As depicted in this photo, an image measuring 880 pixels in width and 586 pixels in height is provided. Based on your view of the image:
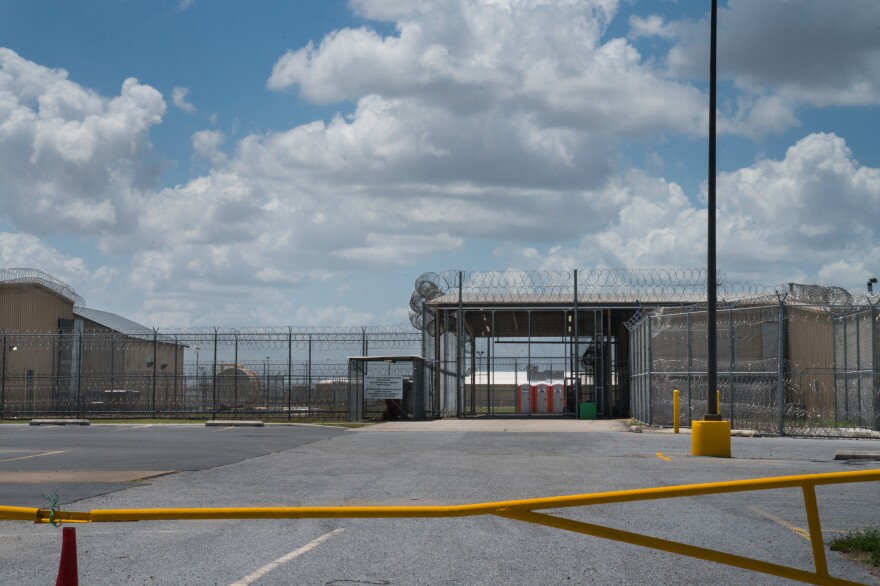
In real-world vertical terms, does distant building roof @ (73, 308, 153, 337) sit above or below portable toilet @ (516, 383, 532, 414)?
above

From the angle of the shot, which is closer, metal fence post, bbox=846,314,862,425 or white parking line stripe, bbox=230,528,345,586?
white parking line stripe, bbox=230,528,345,586

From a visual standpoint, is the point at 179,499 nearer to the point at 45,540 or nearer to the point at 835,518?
the point at 45,540

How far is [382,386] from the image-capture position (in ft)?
112

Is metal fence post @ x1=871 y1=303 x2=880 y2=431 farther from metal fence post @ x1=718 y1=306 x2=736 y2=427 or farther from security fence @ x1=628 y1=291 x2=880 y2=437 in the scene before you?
metal fence post @ x1=718 y1=306 x2=736 y2=427

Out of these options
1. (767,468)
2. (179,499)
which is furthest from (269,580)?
(767,468)

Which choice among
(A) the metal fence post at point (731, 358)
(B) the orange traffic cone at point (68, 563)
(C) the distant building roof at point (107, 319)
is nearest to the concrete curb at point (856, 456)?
(A) the metal fence post at point (731, 358)

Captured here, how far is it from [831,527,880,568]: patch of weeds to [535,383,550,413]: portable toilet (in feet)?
118

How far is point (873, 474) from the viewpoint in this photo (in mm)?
4613

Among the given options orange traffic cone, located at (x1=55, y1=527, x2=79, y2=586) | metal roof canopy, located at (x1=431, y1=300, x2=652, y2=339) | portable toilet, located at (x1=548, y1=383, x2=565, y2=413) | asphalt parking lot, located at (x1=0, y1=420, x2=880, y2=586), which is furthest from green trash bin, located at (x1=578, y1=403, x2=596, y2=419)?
orange traffic cone, located at (x1=55, y1=527, x2=79, y2=586)

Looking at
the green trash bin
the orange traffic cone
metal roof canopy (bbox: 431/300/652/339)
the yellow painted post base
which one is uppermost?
metal roof canopy (bbox: 431/300/652/339)

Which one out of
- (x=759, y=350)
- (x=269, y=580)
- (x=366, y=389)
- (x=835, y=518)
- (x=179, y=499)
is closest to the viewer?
(x=269, y=580)

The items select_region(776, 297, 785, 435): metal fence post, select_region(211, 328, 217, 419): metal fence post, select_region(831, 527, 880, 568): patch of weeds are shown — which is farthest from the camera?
select_region(211, 328, 217, 419): metal fence post

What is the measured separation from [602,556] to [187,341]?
31.2 metres

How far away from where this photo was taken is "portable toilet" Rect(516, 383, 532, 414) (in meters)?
42.6
